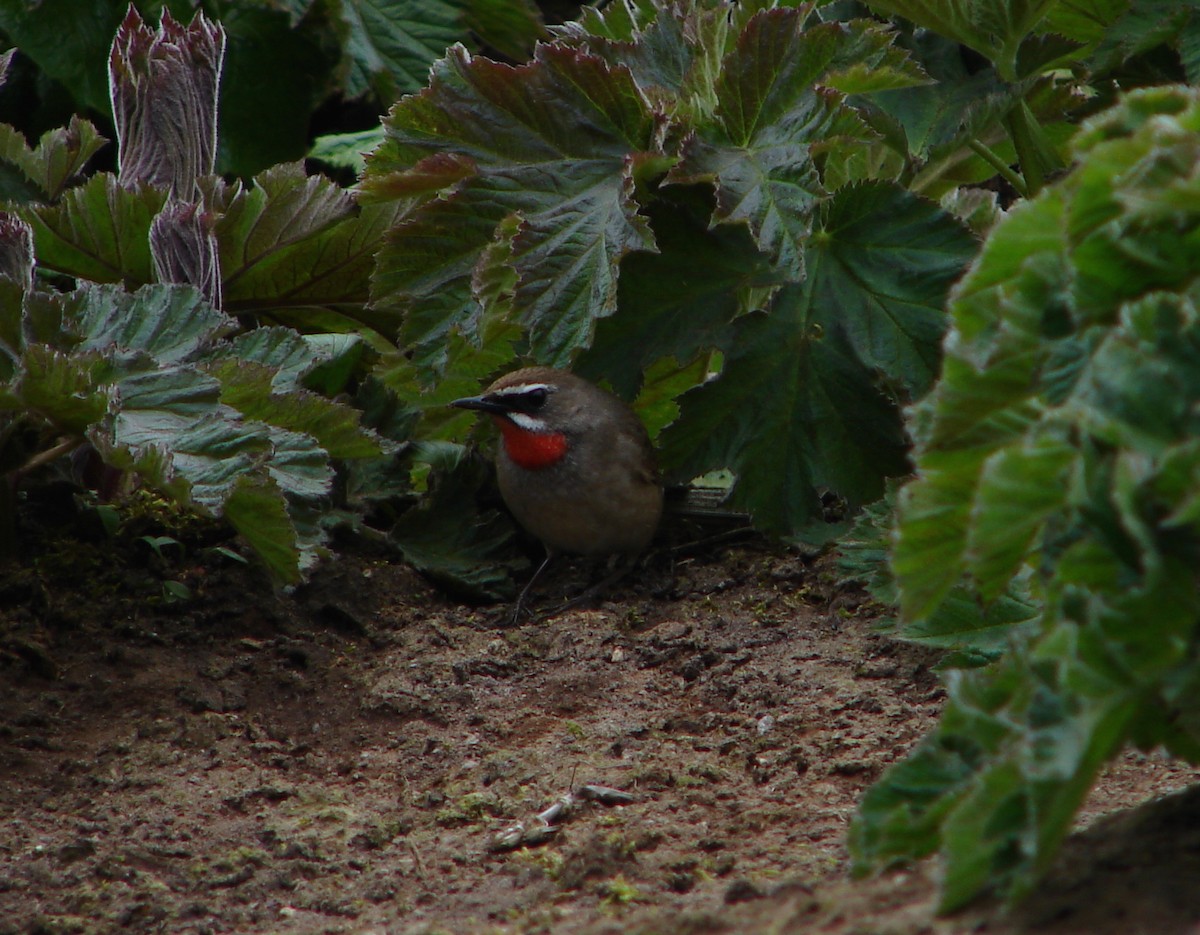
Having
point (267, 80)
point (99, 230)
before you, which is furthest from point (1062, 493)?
point (267, 80)

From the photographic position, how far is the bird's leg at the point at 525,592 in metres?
4.11

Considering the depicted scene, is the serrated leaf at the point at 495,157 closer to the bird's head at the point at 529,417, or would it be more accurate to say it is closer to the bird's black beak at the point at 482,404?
the bird's black beak at the point at 482,404

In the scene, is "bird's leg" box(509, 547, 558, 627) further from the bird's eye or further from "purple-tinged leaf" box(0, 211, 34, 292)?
"purple-tinged leaf" box(0, 211, 34, 292)

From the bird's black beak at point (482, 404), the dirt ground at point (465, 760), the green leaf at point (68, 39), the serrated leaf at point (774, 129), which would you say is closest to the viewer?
the dirt ground at point (465, 760)

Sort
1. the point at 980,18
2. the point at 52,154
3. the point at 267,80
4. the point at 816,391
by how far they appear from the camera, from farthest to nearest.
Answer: the point at 267,80, the point at 52,154, the point at 816,391, the point at 980,18

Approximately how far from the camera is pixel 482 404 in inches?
179

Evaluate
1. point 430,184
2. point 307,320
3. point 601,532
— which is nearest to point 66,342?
point 430,184

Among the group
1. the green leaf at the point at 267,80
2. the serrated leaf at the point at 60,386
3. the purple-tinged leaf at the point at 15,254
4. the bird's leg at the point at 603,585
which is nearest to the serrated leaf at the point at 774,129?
the bird's leg at the point at 603,585

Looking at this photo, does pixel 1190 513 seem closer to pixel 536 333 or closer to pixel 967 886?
pixel 967 886

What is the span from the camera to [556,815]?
274 centimetres

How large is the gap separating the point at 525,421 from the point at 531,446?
0.28ft

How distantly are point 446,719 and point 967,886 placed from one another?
6.41 ft

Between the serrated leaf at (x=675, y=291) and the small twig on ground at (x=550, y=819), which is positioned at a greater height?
the serrated leaf at (x=675, y=291)

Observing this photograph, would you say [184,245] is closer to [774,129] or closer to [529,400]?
[529,400]
